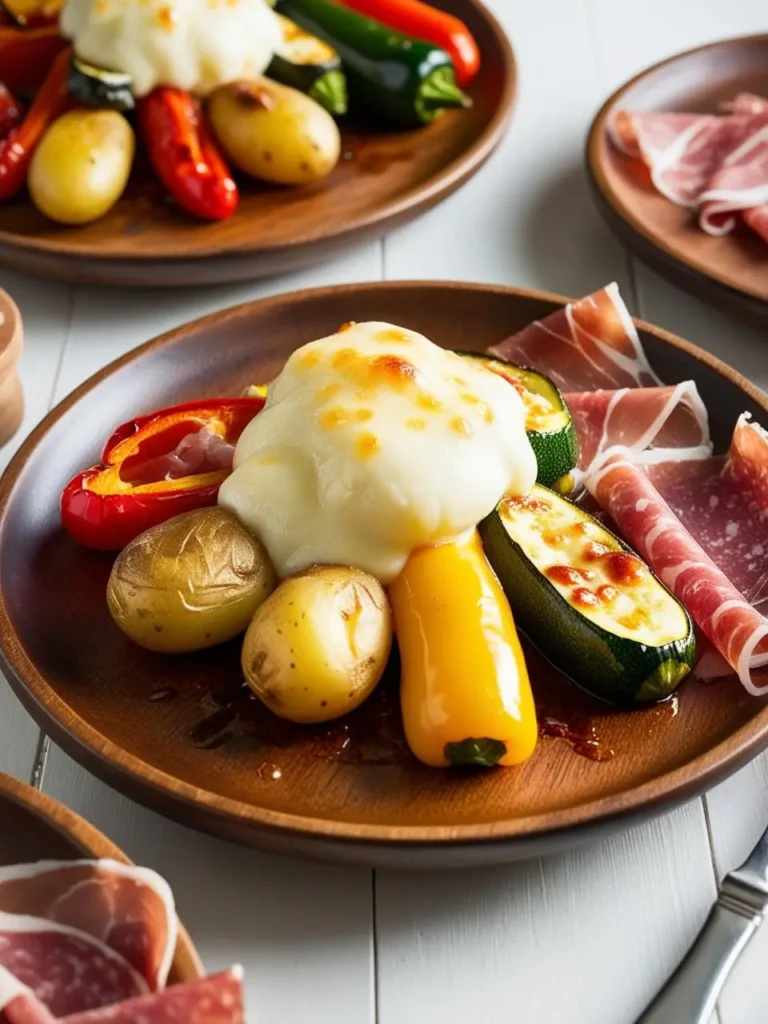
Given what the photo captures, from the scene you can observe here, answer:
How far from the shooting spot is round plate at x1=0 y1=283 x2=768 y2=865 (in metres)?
1.51

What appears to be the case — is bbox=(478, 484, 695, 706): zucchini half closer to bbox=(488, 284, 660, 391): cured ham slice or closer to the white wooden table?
the white wooden table

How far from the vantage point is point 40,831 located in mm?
1444

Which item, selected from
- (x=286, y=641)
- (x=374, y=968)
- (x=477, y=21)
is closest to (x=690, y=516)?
(x=286, y=641)

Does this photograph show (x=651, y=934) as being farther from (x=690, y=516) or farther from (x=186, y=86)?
(x=186, y=86)

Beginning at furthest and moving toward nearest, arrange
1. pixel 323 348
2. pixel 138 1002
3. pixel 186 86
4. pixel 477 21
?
pixel 477 21 < pixel 186 86 < pixel 323 348 < pixel 138 1002

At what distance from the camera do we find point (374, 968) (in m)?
1.55

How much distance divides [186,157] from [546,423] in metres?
1.16

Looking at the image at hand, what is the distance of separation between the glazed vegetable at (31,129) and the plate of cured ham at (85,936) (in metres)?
1.69

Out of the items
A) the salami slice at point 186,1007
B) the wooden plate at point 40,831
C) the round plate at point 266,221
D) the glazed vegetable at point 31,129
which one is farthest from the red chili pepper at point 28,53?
the salami slice at point 186,1007

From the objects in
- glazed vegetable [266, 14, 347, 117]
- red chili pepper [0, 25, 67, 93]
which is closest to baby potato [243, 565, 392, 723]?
glazed vegetable [266, 14, 347, 117]

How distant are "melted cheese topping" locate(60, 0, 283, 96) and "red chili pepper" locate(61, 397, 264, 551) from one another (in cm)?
99

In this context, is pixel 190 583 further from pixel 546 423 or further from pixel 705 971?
pixel 705 971

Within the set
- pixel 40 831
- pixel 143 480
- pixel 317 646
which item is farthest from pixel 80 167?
pixel 40 831

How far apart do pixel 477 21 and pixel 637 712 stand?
226 centimetres
